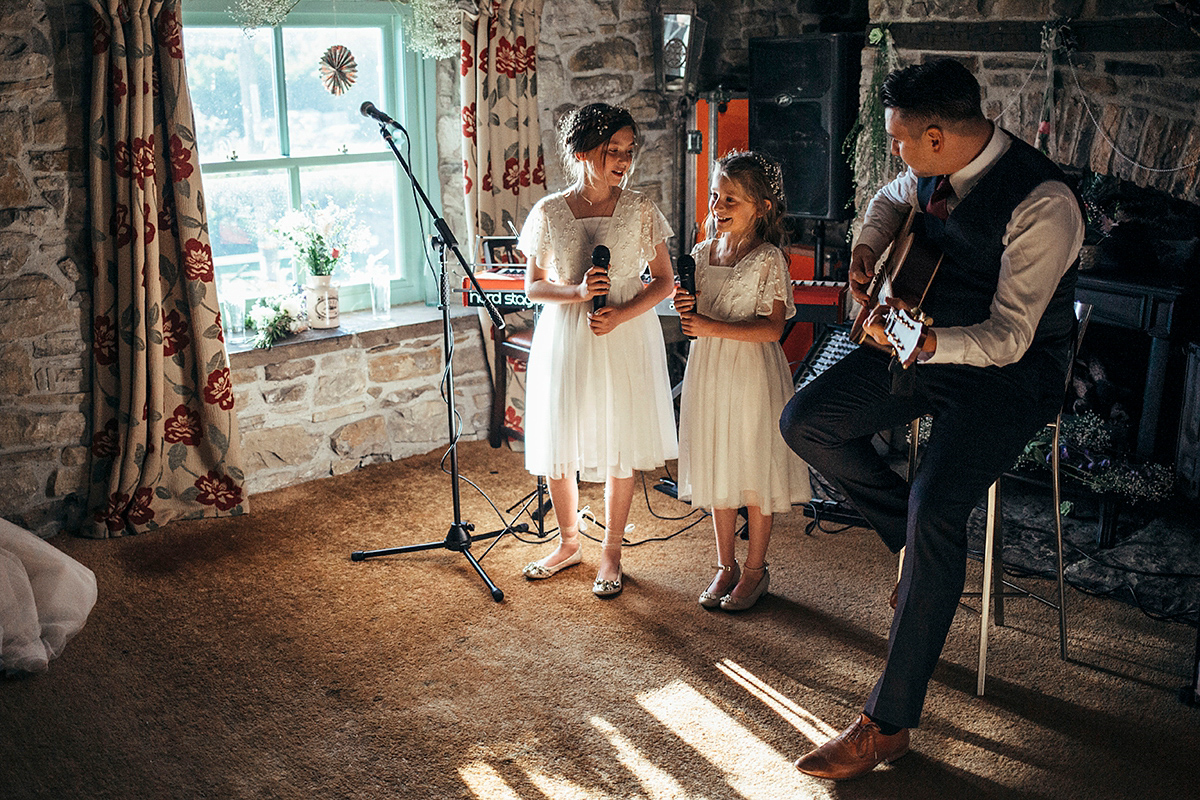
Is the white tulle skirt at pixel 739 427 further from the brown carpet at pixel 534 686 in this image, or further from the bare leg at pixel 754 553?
the brown carpet at pixel 534 686

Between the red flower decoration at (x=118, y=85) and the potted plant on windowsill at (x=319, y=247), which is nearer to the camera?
the red flower decoration at (x=118, y=85)

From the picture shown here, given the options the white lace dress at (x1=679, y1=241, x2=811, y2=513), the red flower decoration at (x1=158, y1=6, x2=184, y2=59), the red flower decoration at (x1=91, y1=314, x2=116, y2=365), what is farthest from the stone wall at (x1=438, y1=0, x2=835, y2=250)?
the white lace dress at (x1=679, y1=241, x2=811, y2=513)

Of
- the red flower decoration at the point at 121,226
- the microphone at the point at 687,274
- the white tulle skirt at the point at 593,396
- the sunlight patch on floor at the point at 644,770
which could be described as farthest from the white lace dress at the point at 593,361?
the red flower decoration at the point at 121,226

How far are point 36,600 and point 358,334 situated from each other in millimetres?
1579

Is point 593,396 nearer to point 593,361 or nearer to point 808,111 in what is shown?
point 593,361

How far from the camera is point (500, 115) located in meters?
4.18

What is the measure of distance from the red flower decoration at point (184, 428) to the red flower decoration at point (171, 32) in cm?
121

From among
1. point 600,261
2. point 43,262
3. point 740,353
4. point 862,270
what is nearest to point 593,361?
point 600,261

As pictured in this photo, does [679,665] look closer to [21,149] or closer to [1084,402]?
[1084,402]

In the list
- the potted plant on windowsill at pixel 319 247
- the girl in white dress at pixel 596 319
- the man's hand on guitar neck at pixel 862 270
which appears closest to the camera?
the man's hand on guitar neck at pixel 862 270

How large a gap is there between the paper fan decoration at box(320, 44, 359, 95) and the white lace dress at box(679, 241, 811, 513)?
1.83 metres

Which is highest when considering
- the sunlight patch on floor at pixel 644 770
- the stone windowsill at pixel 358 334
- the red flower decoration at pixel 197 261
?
the red flower decoration at pixel 197 261

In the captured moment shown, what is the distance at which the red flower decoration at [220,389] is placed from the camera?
3.66 m

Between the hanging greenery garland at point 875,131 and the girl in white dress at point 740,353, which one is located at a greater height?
the hanging greenery garland at point 875,131
